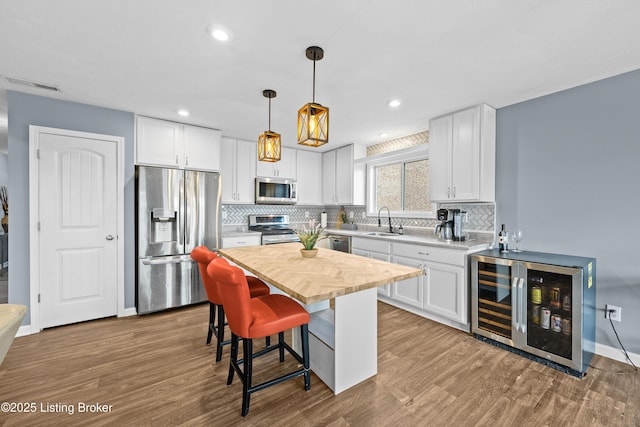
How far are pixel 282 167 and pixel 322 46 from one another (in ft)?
10.1

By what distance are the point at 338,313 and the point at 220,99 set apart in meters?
2.49

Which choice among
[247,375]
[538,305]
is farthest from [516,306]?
[247,375]

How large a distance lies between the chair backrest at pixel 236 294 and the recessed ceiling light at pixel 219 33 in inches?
59.8

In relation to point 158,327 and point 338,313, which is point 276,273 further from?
point 158,327

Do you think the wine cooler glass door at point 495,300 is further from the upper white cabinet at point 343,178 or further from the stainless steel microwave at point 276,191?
the stainless steel microwave at point 276,191

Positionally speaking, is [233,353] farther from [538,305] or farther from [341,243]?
[341,243]

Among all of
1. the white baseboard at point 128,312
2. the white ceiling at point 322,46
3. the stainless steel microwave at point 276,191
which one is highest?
the white ceiling at point 322,46

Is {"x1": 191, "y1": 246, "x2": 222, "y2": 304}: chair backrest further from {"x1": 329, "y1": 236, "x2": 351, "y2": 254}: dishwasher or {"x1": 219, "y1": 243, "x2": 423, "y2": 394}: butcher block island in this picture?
{"x1": 329, "y1": 236, "x2": 351, "y2": 254}: dishwasher

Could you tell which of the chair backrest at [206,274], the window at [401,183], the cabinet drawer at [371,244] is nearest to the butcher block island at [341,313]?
the chair backrest at [206,274]

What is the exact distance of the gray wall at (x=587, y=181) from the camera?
2293 millimetres

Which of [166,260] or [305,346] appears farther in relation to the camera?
[166,260]

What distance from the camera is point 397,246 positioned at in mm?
3518

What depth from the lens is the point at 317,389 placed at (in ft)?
6.38

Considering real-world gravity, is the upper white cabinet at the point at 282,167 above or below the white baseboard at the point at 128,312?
above
